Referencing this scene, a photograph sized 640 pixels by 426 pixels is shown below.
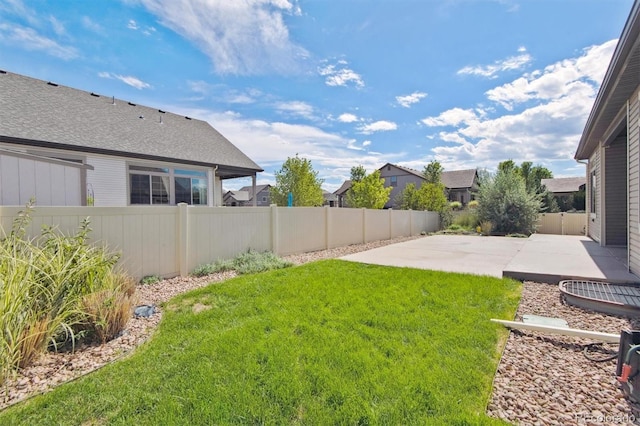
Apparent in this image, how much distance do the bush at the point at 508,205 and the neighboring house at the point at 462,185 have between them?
65.6ft

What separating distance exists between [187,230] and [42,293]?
302 cm

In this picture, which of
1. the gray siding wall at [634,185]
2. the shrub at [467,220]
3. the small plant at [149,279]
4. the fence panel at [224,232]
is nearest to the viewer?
the gray siding wall at [634,185]

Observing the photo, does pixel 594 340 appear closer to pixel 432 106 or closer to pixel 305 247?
pixel 305 247

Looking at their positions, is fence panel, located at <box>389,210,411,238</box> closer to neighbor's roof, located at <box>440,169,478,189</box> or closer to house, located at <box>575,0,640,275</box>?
house, located at <box>575,0,640,275</box>

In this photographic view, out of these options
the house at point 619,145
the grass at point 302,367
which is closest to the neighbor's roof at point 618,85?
the house at point 619,145

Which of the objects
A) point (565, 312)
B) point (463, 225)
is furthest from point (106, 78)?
point (463, 225)

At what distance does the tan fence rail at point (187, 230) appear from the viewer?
4.71 m

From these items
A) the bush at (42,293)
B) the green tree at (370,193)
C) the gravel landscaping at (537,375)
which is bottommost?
the gravel landscaping at (537,375)

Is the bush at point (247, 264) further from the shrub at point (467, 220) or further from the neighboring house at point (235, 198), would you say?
the neighboring house at point (235, 198)

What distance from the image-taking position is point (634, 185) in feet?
17.7

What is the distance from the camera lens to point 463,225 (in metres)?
18.3

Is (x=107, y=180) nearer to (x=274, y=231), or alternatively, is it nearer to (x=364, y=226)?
(x=274, y=231)

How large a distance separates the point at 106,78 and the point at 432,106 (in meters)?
13.6

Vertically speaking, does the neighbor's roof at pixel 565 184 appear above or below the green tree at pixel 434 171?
below
